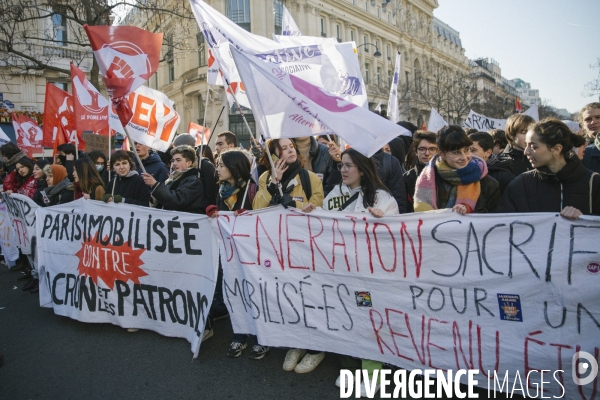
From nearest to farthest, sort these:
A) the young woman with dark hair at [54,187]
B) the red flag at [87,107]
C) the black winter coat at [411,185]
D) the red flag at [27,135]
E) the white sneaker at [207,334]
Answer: the white sneaker at [207,334] → the black winter coat at [411,185] → the young woman with dark hair at [54,187] → the red flag at [87,107] → the red flag at [27,135]

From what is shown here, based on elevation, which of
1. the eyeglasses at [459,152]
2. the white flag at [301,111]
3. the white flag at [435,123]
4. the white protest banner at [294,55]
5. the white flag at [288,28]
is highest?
the white flag at [288,28]

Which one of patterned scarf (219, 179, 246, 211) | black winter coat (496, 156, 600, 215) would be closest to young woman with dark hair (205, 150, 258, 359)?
patterned scarf (219, 179, 246, 211)

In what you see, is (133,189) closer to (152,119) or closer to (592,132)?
(152,119)

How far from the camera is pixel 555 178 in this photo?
264 cm

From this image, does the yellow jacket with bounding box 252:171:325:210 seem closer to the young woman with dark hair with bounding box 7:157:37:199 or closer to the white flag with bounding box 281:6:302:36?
the white flag with bounding box 281:6:302:36

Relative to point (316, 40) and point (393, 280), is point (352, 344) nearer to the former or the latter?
point (393, 280)

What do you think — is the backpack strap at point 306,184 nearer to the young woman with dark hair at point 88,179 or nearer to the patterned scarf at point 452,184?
the patterned scarf at point 452,184

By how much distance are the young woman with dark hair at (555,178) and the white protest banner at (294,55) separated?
2594 mm

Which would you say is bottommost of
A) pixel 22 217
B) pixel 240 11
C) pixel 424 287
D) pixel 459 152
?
pixel 424 287

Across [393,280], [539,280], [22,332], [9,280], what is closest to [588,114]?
[539,280]

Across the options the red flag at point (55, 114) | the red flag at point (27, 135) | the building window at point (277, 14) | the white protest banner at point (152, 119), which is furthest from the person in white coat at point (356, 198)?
the building window at point (277, 14)

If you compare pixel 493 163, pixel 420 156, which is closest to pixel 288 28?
pixel 420 156

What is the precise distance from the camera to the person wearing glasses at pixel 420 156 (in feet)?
12.6

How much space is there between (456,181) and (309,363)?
178cm
